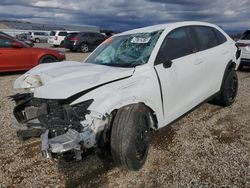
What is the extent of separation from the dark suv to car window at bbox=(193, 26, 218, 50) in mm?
18923

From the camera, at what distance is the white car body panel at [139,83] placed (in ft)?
11.1

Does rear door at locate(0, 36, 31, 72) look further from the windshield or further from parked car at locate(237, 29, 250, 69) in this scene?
parked car at locate(237, 29, 250, 69)

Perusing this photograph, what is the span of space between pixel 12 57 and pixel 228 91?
25.8 feet

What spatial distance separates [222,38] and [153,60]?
2611 mm

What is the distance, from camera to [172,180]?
349 centimetres

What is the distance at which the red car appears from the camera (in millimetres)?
10680

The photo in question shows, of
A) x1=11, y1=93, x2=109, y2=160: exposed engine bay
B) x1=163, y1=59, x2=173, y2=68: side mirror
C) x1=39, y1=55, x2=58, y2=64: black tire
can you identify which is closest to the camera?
x1=11, y1=93, x2=109, y2=160: exposed engine bay

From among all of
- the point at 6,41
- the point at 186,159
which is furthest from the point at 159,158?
the point at 6,41

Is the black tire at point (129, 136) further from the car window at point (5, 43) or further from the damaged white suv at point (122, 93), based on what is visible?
the car window at point (5, 43)

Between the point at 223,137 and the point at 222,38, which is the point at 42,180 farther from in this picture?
the point at 222,38

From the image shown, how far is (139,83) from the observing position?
147 inches

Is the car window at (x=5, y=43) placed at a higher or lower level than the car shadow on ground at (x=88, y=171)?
higher

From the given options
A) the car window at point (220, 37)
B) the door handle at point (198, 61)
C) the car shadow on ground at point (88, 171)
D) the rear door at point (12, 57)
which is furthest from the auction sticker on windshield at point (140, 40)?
the rear door at point (12, 57)

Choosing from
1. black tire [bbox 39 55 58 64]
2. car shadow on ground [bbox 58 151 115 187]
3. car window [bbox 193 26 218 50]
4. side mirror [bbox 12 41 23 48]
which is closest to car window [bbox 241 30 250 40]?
car window [bbox 193 26 218 50]
